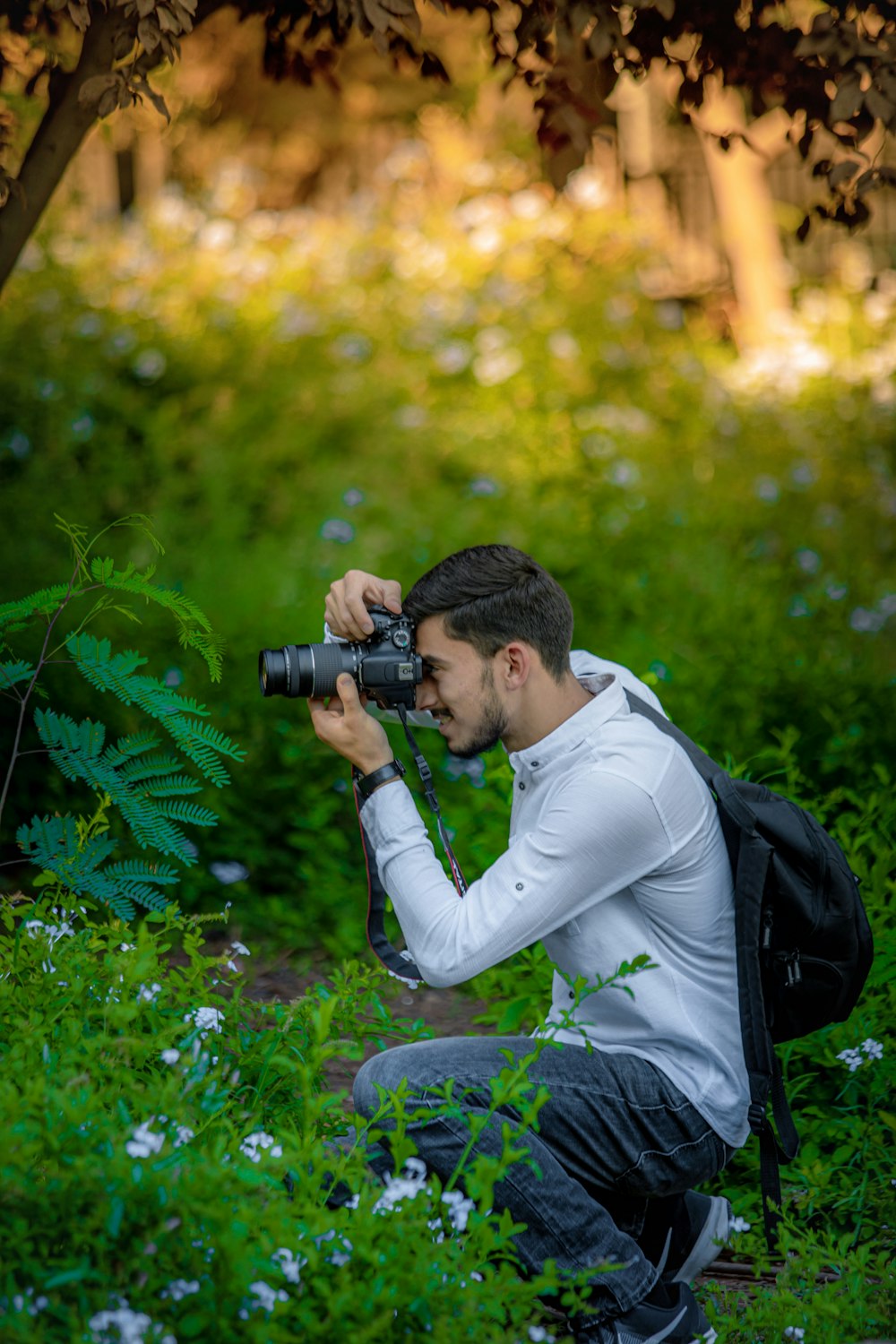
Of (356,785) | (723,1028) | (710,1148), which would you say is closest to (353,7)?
(356,785)

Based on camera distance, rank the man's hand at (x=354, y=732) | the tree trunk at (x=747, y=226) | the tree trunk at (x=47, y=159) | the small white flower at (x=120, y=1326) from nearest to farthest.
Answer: the small white flower at (x=120, y=1326), the man's hand at (x=354, y=732), the tree trunk at (x=47, y=159), the tree trunk at (x=747, y=226)

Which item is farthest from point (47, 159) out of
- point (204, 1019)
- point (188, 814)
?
point (204, 1019)

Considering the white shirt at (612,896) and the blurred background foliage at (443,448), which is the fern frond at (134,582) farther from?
the blurred background foliage at (443,448)

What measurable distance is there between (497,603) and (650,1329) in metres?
1.16

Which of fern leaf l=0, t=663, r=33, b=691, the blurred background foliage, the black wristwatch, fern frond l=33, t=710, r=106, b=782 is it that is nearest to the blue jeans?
the black wristwatch

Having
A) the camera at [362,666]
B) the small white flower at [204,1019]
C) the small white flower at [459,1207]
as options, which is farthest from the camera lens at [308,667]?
the small white flower at [459,1207]

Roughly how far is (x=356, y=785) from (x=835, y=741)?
191 centimetres

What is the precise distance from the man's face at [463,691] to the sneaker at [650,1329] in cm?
91

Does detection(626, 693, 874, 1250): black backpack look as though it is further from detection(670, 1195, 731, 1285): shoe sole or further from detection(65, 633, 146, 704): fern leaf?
detection(65, 633, 146, 704): fern leaf

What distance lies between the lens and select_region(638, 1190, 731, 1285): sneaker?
248 centimetres

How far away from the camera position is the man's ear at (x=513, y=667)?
2.44m

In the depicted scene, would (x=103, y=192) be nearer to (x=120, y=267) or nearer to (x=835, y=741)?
(x=120, y=267)

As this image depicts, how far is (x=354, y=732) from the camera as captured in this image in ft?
7.87

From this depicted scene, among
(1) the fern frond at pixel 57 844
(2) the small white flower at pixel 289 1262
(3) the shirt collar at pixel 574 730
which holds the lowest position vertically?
(2) the small white flower at pixel 289 1262
